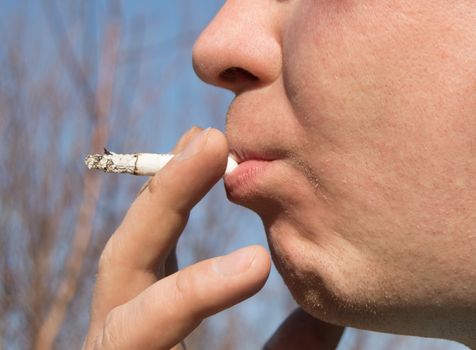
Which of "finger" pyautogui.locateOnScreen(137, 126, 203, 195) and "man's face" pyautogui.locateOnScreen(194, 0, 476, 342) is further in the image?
"finger" pyautogui.locateOnScreen(137, 126, 203, 195)

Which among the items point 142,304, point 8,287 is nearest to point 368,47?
point 142,304

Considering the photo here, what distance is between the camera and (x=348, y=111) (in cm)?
107

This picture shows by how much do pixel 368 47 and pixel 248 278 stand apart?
406 mm

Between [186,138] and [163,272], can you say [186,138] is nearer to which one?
[186,138]

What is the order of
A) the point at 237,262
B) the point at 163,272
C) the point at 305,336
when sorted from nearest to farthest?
the point at 237,262
the point at 163,272
the point at 305,336

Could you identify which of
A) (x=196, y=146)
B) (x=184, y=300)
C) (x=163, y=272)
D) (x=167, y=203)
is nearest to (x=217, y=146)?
(x=196, y=146)

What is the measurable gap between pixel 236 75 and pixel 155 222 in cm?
31

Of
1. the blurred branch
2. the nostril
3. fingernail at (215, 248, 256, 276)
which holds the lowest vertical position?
the blurred branch

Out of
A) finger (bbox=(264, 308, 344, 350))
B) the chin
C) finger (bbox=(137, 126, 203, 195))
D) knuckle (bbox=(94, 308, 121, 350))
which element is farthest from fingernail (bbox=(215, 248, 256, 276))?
finger (bbox=(264, 308, 344, 350))

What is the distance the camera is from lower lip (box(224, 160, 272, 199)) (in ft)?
3.89

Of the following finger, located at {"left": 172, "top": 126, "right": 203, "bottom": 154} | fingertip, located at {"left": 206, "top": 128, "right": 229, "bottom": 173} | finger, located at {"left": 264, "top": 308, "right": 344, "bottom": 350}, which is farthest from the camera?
finger, located at {"left": 264, "top": 308, "right": 344, "bottom": 350}

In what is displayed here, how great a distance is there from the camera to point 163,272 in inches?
55.8

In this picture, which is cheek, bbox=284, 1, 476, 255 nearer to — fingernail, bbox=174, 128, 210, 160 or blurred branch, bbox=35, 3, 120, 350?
fingernail, bbox=174, 128, 210, 160

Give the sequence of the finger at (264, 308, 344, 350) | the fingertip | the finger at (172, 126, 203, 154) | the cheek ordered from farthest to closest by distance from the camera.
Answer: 1. the finger at (264, 308, 344, 350)
2. the finger at (172, 126, 203, 154)
3. the fingertip
4. the cheek
